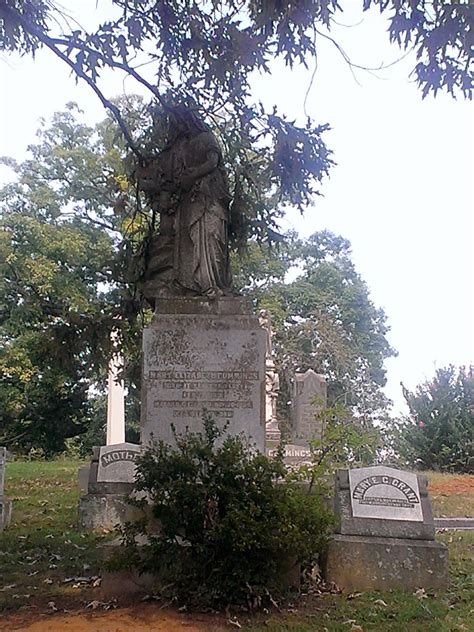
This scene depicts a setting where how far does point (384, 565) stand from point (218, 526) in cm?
187

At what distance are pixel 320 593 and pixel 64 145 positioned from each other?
817 inches

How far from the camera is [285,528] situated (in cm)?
533

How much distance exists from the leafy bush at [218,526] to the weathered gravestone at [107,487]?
3.67 metres

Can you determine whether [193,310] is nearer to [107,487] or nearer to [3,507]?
[107,487]

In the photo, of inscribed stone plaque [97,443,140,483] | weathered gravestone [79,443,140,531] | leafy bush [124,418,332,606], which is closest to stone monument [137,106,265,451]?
leafy bush [124,418,332,606]

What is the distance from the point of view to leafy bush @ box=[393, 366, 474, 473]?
20.3 metres

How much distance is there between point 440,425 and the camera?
20.7 m

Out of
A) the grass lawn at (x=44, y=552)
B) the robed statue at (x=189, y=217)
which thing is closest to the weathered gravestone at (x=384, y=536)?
the grass lawn at (x=44, y=552)

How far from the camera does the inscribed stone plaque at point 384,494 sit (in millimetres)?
6559

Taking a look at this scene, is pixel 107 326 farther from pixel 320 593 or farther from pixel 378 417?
pixel 378 417

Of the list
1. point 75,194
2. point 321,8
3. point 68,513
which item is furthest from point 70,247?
point 321,8

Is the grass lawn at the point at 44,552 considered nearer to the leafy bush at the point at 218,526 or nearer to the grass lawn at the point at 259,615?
the grass lawn at the point at 259,615

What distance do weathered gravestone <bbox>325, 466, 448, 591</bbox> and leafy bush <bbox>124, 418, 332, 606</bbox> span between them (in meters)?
0.79

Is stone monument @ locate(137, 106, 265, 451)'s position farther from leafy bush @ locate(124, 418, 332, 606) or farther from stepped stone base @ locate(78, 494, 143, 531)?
stepped stone base @ locate(78, 494, 143, 531)
